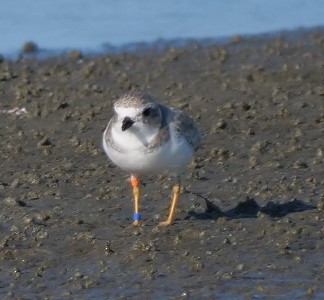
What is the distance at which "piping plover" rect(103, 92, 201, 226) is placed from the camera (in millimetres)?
7824

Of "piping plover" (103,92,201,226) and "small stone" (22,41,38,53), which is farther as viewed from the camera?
"small stone" (22,41,38,53)

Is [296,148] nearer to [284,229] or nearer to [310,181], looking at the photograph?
[310,181]

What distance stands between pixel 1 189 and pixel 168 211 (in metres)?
1.48

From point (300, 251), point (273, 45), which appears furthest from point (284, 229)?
point (273, 45)

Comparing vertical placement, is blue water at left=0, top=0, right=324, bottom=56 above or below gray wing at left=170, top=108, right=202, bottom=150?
above

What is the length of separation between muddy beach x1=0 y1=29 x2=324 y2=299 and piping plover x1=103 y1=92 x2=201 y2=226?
513mm

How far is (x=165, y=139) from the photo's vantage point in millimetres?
7957

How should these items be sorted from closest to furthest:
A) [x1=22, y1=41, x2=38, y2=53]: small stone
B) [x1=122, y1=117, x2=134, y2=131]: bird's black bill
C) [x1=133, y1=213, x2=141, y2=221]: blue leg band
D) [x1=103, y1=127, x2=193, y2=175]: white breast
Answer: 1. [x1=122, y1=117, x2=134, y2=131]: bird's black bill
2. [x1=103, y1=127, x2=193, y2=175]: white breast
3. [x1=133, y1=213, x2=141, y2=221]: blue leg band
4. [x1=22, y1=41, x2=38, y2=53]: small stone

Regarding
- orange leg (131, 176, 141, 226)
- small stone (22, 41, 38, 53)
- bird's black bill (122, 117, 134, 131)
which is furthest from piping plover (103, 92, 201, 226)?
small stone (22, 41, 38, 53)

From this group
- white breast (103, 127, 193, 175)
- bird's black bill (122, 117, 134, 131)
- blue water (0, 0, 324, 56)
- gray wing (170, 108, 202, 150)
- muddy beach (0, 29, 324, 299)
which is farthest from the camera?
blue water (0, 0, 324, 56)

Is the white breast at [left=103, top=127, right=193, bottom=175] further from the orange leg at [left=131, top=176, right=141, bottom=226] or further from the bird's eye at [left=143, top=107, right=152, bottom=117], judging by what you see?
the orange leg at [left=131, top=176, right=141, bottom=226]

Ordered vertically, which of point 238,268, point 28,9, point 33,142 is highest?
point 28,9

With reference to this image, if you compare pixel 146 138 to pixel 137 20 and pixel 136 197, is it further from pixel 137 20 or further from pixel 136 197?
pixel 137 20

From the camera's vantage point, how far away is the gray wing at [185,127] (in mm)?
8094
